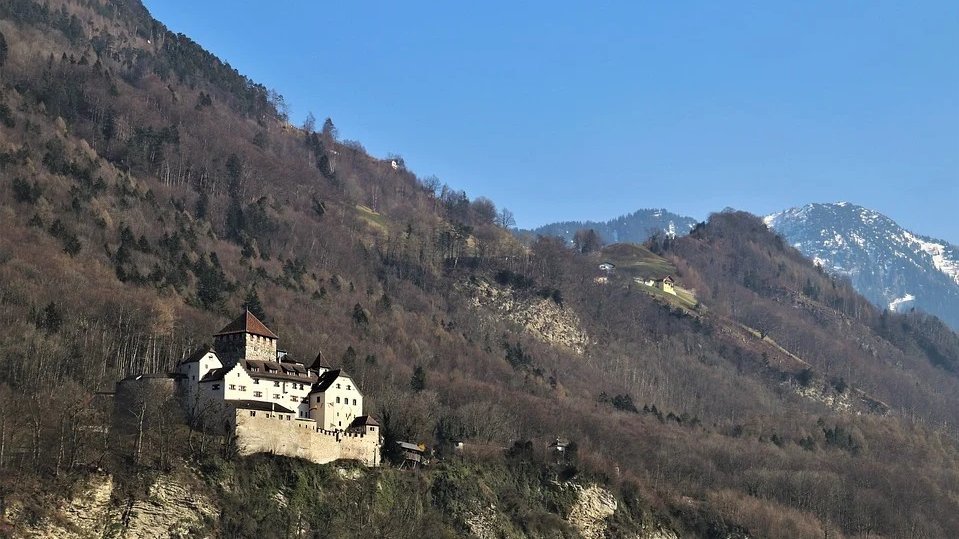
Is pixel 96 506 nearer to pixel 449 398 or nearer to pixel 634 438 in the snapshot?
pixel 449 398

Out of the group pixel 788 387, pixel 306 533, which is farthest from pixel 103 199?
pixel 788 387

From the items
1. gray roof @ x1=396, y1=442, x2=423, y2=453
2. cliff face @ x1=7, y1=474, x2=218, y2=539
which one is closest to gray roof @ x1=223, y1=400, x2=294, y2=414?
cliff face @ x1=7, y1=474, x2=218, y2=539

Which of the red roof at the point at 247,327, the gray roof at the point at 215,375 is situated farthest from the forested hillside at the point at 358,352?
the red roof at the point at 247,327

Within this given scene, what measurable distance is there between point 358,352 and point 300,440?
44.7 metres

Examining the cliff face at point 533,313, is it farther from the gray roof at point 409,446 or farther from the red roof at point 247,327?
the red roof at point 247,327

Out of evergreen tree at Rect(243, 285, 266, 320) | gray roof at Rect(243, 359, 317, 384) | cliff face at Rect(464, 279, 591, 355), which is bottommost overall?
gray roof at Rect(243, 359, 317, 384)

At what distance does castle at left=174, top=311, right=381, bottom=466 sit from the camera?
248ft

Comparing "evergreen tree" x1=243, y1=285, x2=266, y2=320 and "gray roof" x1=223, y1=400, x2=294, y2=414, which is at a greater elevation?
"evergreen tree" x1=243, y1=285, x2=266, y2=320

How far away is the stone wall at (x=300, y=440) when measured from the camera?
75188mm

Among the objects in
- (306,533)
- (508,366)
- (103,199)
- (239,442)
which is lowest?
(306,533)

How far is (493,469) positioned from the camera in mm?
94812

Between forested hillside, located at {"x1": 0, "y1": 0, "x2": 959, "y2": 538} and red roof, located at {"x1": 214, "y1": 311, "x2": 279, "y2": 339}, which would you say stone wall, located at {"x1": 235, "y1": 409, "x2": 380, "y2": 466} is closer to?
forested hillside, located at {"x1": 0, "y1": 0, "x2": 959, "y2": 538}

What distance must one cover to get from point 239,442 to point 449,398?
155ft

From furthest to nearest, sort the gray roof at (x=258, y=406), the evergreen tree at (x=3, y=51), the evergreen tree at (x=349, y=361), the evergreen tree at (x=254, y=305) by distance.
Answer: the evergreen tree at (x=3, y=51) < the evergreen tree at (x=254, y=305) < the evergreen tree at (x=349, y=361) < the gray roof at (x=258, y=406)
